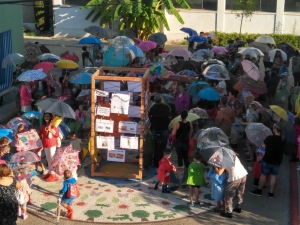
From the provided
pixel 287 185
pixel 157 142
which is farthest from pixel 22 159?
pixel 287 185

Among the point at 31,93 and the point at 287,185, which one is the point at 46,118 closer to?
the point at 31,93

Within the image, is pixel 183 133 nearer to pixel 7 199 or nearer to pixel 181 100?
pixel 181 100

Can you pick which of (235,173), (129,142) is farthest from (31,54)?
(235,173)

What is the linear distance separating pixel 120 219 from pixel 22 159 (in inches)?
81.7

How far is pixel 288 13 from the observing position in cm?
3206

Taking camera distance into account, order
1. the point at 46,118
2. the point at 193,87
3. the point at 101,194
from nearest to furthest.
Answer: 1. the point at 101,194
2. the point at 46,118
3. the point at 193,87

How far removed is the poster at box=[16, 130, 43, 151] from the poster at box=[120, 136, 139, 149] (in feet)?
5.64

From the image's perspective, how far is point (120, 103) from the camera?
1084 cm

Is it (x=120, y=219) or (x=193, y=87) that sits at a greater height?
(x=193, y=87)

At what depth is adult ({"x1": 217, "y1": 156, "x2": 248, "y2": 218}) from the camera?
30.5 ft

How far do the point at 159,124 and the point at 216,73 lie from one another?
3.66 metres

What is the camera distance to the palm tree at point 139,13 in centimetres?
2935

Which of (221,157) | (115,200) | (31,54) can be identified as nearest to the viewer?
(221,157)

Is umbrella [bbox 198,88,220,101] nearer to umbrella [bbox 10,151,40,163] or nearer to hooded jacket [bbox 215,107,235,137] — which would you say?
hooded jacket [bbox 215,107,235,137]
